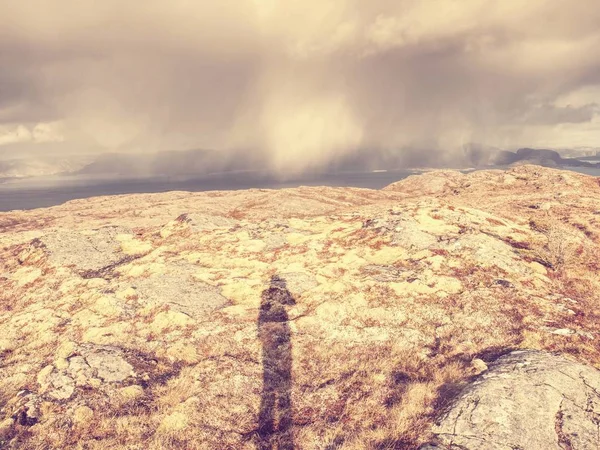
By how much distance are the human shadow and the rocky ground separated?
0.06 m

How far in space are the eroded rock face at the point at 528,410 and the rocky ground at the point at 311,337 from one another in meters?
0.05

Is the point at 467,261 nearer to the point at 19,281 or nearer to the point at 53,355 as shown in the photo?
the point at 53,355

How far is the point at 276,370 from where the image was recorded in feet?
42.4

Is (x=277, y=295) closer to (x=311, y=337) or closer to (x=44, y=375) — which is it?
(x=311, y=337)

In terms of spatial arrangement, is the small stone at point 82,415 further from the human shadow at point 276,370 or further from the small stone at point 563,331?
the small stone at point 563,331

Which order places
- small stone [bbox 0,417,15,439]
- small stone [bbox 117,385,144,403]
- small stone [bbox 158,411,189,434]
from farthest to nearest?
small stone [bbox 117,385,144,403], small stone [bbox 0,417,15,439], small stone [bbox 158,411,189,434]

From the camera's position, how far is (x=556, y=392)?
9.84m

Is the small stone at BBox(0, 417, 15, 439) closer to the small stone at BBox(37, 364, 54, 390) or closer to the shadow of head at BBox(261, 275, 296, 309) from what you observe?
the small stone at BBox(37, 364, 54, 390)

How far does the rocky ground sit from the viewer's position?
9750 millimetres

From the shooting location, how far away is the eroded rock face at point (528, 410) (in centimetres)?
841

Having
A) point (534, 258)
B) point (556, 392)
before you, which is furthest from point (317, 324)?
point (534, 258)

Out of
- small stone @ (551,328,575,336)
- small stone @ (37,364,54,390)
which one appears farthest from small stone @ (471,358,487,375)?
small stone @ (37,364,54,390)

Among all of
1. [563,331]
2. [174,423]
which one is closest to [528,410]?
[563,331]

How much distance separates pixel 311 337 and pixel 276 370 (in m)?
2.43
